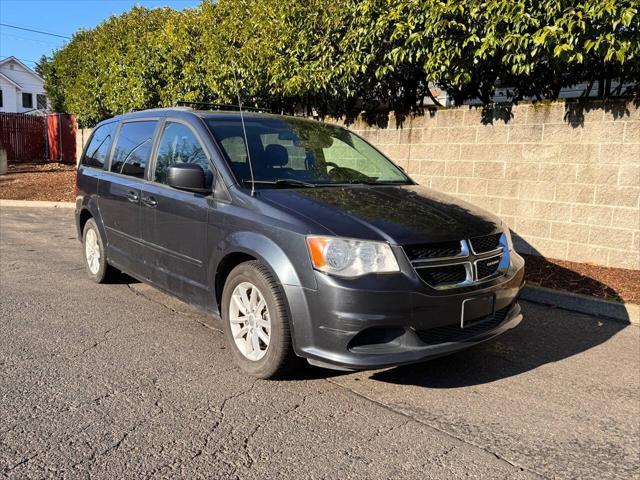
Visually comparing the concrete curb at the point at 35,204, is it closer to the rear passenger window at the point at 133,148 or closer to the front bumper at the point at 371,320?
the rear passenger window at the point at 133,148

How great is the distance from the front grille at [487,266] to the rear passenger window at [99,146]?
4.04m

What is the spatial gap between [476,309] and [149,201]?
280cm

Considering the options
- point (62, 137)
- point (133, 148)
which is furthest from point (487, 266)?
point (62, 137)

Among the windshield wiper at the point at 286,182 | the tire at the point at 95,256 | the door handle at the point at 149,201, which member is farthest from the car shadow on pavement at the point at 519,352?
the tire at the point at 95,256

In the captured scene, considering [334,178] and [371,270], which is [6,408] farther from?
[334,178]

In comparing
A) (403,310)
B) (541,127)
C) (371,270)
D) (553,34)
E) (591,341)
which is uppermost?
(553,34)

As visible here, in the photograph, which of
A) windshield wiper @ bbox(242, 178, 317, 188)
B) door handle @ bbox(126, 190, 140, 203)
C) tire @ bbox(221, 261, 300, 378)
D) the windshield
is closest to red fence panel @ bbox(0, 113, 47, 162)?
door handle @ bbox(126, 190, 140, 203)

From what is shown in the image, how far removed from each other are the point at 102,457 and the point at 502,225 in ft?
9.69

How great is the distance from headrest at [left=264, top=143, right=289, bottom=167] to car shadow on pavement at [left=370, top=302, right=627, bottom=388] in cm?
171

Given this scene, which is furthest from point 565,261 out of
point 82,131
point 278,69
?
point 82,131

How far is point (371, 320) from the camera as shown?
3205mm

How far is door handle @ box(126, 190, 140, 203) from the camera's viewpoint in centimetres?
493

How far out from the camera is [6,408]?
10.5 feet

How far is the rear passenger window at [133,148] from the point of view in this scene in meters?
4.98
